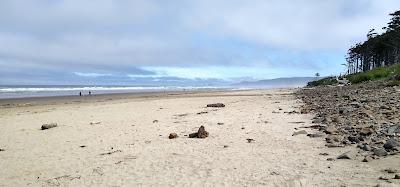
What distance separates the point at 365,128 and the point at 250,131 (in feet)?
10.3

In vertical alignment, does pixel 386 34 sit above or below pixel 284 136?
above

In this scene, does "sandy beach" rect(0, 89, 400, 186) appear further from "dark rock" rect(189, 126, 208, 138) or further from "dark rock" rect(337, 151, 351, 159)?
"dark rock" rect(189, 126, 208, 138)

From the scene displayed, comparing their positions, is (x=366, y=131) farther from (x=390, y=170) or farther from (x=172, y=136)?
(x=172, y=136)

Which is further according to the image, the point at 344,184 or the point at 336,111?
the point at 336,111

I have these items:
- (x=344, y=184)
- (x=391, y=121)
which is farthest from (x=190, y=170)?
(x=391, y=121)

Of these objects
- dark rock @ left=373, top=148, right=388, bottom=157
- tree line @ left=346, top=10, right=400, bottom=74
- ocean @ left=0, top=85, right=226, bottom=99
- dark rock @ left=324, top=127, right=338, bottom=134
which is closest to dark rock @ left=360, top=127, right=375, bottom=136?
dark rock @ left=324, top=127, right=338, bottom=134

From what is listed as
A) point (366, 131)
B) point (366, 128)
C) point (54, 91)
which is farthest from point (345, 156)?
point (54, 91)

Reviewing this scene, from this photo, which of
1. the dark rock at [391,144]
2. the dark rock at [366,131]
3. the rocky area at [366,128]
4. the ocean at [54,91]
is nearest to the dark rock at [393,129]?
the rocky area at [366,128]

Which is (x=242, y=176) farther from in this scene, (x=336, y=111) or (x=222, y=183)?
(x=336, y=111)

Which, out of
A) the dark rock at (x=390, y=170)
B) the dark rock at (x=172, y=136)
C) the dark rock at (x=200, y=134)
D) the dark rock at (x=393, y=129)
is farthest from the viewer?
the dark rock at (x=172, y=136)

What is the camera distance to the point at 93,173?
7.96 meters

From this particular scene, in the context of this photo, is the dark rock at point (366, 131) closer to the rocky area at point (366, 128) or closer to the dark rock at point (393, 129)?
the rocky area at point (366, 128)

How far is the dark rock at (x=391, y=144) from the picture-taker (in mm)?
8045

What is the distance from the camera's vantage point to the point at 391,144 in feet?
26.6
